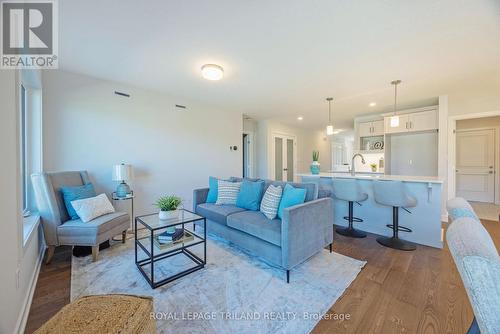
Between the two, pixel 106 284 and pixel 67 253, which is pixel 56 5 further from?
pixel 67 253

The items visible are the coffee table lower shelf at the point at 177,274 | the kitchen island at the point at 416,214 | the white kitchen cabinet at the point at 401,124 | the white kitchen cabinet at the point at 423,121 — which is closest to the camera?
the coffee table lower shelf at the point at 177,274

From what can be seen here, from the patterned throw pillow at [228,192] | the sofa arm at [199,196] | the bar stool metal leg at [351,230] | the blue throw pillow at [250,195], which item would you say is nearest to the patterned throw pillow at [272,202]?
the blue throw pillow at [250,195]

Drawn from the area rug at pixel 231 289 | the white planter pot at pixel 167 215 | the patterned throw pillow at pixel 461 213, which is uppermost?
the patterned throw pillow at pixel 461 213

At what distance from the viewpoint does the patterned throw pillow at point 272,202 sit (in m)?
2.46

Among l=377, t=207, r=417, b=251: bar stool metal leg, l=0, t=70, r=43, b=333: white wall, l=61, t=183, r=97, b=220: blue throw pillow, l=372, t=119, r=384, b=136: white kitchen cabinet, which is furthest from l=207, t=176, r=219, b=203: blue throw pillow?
l=372, t=119, r=384, b=136: white kitchen cabinet

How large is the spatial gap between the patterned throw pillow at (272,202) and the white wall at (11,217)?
6.94ft

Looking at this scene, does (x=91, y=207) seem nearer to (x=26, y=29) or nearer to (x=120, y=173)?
(x=120, y=173)

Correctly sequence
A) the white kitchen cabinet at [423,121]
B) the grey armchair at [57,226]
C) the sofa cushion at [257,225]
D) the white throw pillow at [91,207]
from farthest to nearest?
the white kitchen cabinet at [423,121] < the white throw pillow at [91,207] < the grey armchair at [57,226] < the sofa cushion at [257,225]

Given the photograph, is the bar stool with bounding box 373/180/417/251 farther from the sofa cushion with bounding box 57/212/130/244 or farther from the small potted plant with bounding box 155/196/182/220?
the sofa cushion with bounding box 57/212/130/244

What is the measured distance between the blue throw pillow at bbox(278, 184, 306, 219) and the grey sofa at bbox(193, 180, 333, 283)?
0.32 feet

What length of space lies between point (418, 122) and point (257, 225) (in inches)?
180

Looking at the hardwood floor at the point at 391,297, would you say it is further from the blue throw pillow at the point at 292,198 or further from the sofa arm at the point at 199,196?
the sofa arm at the point at 199,196

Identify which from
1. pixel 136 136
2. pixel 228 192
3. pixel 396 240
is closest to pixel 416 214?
pixel 396 240

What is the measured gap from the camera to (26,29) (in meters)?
1.91
